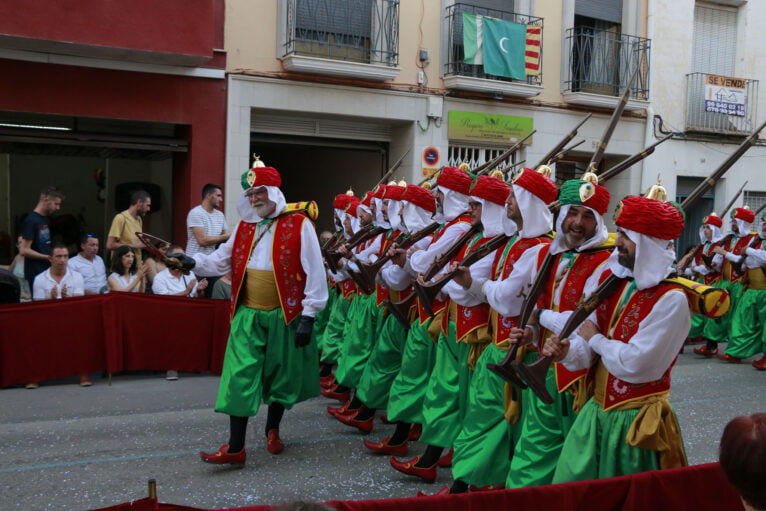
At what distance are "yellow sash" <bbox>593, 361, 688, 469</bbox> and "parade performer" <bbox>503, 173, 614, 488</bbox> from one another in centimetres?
38

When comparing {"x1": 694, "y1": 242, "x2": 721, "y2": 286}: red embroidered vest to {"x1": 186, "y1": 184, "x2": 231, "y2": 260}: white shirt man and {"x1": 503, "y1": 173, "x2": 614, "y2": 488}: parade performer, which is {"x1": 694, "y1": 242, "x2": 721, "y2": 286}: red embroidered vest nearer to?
{"x1": 186, "y1": 184, "x2": 231, "y2": 260}: white shirt man

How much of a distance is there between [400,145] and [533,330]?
34.4 feet

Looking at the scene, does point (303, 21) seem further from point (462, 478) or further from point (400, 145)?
point (462, 478)

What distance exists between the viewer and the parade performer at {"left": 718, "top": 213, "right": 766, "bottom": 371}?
405 inches

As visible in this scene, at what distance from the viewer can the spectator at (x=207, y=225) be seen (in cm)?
885

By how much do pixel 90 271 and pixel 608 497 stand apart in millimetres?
7270

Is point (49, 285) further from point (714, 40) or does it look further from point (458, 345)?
point (714, 40)

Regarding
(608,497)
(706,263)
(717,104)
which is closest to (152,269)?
(608,497)

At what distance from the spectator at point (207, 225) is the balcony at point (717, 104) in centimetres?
1129

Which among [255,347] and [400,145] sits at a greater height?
[400,145]

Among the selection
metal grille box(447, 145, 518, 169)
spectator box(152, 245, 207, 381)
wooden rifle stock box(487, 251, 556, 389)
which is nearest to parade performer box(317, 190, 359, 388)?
spectator box(152, 245, 207, 381)

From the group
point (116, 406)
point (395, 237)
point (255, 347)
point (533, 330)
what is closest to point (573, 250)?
point (533, 330)

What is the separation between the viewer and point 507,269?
15.0 feet

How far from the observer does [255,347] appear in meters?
5.51
